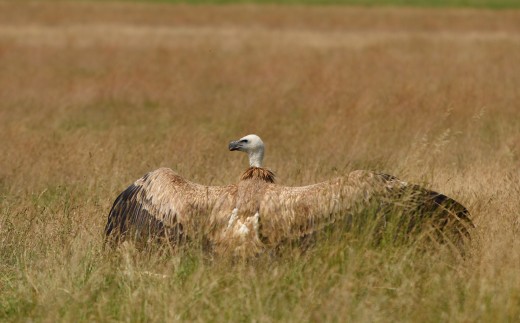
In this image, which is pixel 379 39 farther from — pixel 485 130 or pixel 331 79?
pixel 485 130

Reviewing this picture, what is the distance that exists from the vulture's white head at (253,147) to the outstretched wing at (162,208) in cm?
93

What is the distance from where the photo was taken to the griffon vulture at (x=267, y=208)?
6.39 m

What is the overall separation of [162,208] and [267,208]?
2.25ft

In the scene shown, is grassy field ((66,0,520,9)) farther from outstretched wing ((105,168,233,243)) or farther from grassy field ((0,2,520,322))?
outstretched wing ((105,168,233,243))

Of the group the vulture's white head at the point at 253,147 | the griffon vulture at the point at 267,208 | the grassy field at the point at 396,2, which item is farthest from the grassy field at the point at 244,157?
the grassy field at the point at 396,2

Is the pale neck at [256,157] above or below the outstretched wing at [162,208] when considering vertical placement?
above

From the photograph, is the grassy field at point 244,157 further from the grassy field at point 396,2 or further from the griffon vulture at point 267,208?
the grassy field at point 396,2

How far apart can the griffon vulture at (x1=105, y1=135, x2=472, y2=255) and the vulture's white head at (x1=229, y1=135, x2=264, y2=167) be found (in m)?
0.91

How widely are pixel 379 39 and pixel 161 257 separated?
20.7 m

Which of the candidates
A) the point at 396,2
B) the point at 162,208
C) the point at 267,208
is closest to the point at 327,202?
the point at 267,208

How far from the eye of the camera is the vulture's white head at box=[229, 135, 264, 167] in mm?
7663

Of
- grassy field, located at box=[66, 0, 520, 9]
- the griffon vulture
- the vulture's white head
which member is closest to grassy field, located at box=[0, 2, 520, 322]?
the griffon vulture

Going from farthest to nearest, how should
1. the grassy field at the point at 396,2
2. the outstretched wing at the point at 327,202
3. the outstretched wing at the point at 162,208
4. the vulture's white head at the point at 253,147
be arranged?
the grassy field at the point at 396,2 → the vulture's white head at the point at 253,147 → the outstretched wing at the point at 162,208 → the outstretched wing at the point at 327,202

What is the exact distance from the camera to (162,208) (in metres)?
6.70
